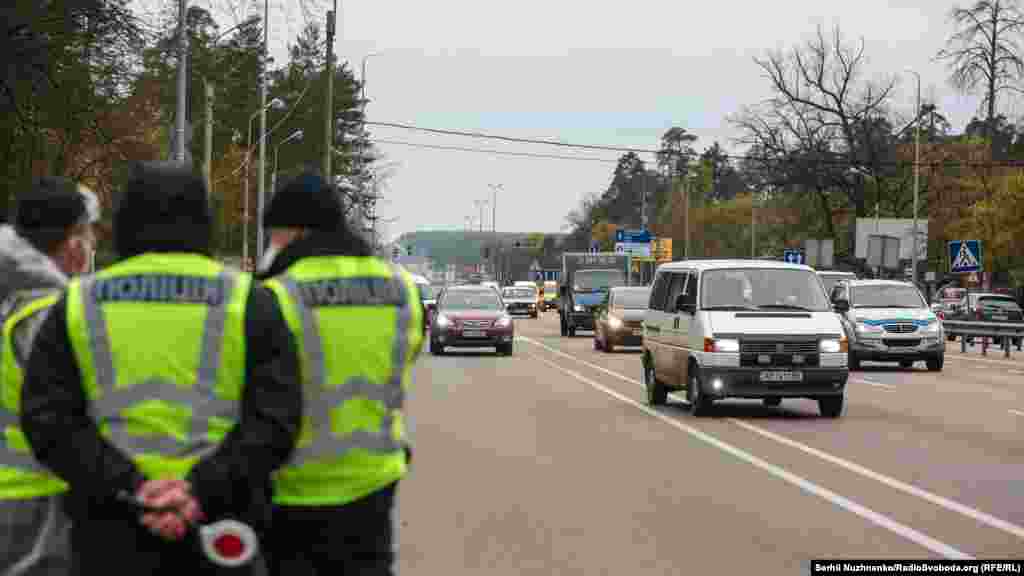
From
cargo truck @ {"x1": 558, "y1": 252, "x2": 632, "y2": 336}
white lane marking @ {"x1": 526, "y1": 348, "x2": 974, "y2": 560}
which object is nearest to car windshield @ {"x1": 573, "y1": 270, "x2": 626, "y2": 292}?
cargo truck @ {"x1": 558, "y1": 252, "x2": 632, "y2": 336}

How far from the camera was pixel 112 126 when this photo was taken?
70.0 ft

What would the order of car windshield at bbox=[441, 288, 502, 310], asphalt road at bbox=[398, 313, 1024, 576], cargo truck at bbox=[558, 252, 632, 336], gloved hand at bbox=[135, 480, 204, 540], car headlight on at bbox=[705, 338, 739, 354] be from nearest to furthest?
gloved hand at bbox=[135, 480, 204, 540], asphalt road at bbox=[398, 313, 1024, 576], car headlight on at bbox=[705, 338, 739, 354], car windshield at bbox=[441, 288, 502, 310], cargo truck at bbox=[558, 252, 632, 336]

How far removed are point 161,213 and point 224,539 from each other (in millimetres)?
882

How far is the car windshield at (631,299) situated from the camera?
40.6m

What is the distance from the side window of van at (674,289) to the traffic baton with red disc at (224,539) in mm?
16554

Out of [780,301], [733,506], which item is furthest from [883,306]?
[733,506]

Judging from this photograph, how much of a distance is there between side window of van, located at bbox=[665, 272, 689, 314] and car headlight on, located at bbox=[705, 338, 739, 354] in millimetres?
1556

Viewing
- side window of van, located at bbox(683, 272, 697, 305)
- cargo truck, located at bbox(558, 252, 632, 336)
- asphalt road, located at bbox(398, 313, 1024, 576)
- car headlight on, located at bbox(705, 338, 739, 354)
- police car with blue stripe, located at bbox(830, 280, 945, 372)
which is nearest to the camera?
asphalt road, located at bbox(398, 313, 1024, 576)

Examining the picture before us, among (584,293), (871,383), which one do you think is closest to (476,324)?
(871,383)

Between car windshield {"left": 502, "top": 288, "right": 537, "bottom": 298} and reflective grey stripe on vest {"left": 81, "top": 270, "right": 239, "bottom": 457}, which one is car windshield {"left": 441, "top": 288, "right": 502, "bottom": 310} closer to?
reflective grey stripe on vest {"left": 81, "top": 270, "right": 239, "bottom": 457}

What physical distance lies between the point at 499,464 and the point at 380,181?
8872 cm

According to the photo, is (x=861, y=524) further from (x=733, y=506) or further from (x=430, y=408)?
(x=430, y=408)

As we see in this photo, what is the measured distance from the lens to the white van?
62.5 ft

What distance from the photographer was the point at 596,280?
5338cm
